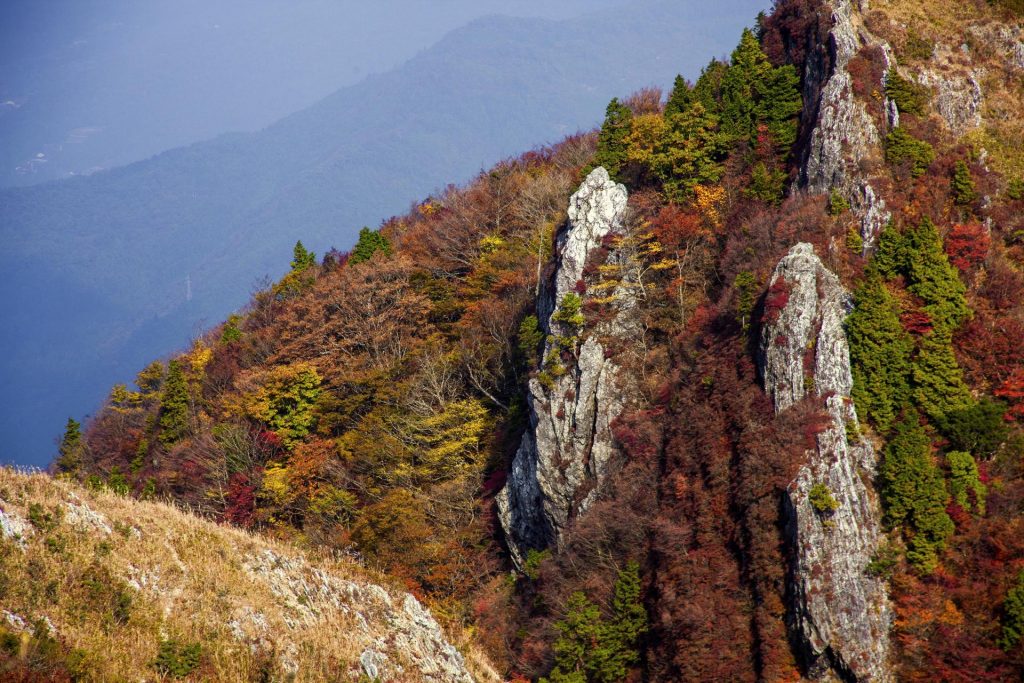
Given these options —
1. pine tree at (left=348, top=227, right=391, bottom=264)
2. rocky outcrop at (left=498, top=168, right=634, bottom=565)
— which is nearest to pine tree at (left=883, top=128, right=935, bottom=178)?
rocky outcrop at (left=498, top=168, right=634, bottom=565)

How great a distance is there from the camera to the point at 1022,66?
48.9 meters

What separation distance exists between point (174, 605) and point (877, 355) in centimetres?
2735

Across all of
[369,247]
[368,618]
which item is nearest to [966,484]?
[368,618]

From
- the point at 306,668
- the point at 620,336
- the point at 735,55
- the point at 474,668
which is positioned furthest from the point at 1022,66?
the point at 306,668

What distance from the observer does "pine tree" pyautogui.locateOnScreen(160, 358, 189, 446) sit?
68.8 metres

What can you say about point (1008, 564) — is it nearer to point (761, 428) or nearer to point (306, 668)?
point (761, 428)

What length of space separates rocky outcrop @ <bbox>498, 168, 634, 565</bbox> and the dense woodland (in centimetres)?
101

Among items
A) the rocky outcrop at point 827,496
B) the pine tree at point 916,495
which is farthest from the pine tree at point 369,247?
the pine tree at point 916,495

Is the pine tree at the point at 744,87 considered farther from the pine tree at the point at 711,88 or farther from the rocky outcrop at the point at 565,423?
the rocky outcrop at the point at 565,423

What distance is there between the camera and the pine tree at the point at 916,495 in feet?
111

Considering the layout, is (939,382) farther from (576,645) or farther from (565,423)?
(576,645)

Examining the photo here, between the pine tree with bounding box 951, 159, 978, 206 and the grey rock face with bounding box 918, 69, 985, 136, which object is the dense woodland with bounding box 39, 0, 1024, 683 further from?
the grey rock face with bounding box 918, 69, 985, 136

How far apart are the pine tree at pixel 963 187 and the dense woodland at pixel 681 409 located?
154 mm

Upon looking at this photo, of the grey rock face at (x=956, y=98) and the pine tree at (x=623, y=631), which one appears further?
the grey rock face at (x=956, y=98)
